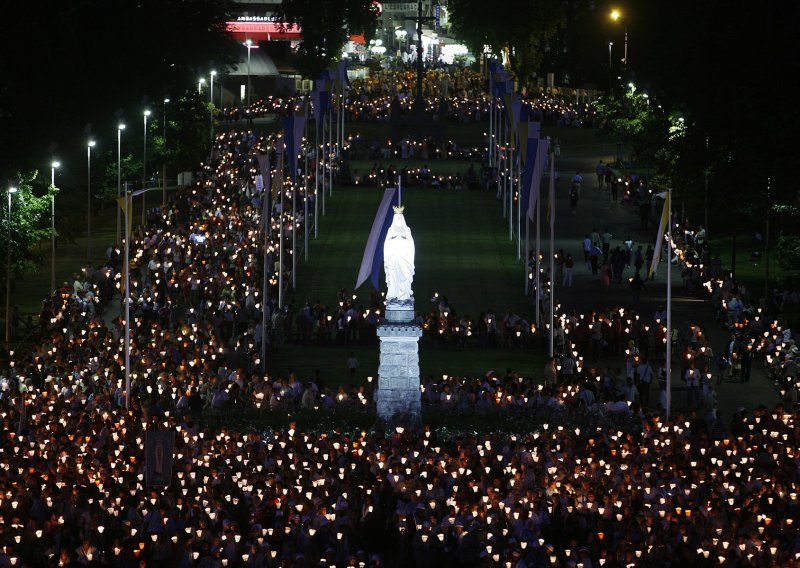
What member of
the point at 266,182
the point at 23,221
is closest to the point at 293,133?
the point at 266,182

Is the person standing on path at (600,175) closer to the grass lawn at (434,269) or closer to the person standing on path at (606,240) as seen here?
the grass lawn at (434,269)

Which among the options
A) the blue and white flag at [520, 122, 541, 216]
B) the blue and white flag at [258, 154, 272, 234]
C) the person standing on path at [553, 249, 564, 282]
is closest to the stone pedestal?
the blue and white flag at [258, 154, 272, 234]

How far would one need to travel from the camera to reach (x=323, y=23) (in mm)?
110875

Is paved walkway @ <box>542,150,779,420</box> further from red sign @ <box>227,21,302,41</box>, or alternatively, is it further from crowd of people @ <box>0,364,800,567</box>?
red sign @ <box>227,21,302,41</box>

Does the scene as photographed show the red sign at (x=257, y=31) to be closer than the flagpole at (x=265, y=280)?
No

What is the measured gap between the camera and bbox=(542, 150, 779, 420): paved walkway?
45.6 metres

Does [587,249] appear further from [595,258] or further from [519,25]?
[519,25]

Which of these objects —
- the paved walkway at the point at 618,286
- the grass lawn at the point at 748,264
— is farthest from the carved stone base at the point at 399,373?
the grass lawn at the point at 748,264

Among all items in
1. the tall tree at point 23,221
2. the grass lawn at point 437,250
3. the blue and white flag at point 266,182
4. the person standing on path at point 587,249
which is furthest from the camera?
the person standing on path at point 587,249

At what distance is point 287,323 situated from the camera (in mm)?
53375

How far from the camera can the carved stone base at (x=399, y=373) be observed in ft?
134

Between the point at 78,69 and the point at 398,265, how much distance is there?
3671 cm

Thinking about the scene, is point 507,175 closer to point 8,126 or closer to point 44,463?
point 8,126

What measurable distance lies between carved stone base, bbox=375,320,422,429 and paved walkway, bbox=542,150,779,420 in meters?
6.38
